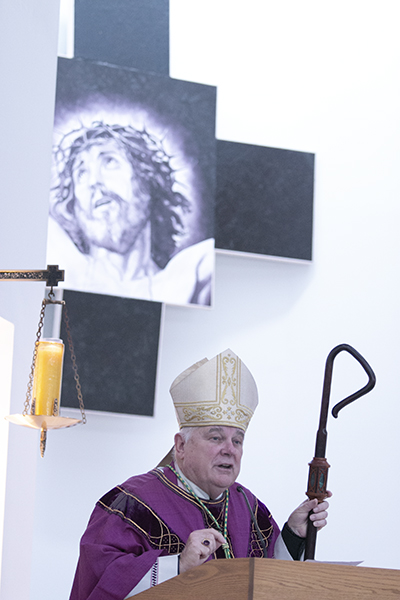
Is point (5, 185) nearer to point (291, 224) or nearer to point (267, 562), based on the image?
point (267, 562)

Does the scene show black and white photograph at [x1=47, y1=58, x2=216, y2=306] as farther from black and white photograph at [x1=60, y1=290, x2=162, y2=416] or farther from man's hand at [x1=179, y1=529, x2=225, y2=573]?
man's hand at [x1=179, y1=529, x2=225, y2=573]

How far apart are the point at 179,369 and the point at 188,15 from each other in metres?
1.87

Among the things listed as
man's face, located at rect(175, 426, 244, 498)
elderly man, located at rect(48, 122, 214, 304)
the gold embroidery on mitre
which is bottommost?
man's face, located at rect(175, 426, 244, 498)

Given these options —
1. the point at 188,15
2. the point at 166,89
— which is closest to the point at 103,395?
the point at 166,89

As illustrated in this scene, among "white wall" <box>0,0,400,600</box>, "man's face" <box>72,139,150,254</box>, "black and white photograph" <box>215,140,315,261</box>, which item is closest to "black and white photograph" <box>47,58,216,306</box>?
"man's face" <box>72,139,150,254</box>

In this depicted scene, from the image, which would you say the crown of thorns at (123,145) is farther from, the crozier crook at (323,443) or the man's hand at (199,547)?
the man's hand at (199,547)

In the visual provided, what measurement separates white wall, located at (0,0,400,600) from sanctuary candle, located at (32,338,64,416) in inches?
70.1

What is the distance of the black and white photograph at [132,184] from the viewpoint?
3.65m

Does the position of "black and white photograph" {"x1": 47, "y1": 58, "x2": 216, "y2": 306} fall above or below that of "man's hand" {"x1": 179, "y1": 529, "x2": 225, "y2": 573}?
above

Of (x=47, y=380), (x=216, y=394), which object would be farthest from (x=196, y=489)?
(x=47, y=380)

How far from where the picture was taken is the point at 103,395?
11.7 feet

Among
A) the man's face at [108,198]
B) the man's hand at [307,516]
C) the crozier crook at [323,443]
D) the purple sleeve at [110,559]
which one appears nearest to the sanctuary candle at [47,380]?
the purple sleeve at [110,559]

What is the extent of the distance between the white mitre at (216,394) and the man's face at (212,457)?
32mm

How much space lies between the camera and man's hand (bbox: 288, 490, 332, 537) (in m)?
2.27
